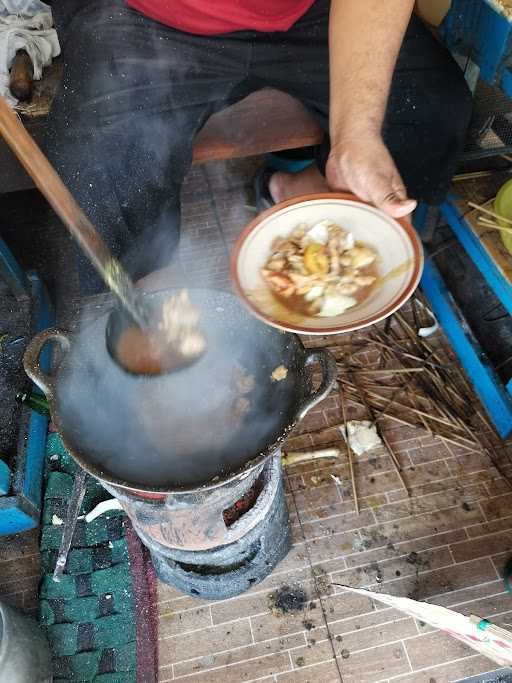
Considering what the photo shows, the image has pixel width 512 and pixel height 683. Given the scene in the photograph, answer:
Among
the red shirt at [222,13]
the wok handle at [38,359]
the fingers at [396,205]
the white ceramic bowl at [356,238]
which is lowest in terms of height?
the wok handle at [38,359]

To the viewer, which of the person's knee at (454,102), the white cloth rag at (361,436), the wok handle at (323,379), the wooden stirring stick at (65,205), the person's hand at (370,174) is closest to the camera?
the wooden stirring stick at (65,205)

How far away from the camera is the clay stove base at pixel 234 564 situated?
1.91 metres

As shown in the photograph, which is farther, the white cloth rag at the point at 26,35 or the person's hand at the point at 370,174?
the white cloth rag at the point at 26,35

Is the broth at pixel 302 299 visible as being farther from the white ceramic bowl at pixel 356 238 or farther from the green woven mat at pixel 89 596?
the green woven mat at pixel 89 596

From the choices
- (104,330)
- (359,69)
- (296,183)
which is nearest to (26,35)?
(296,183)

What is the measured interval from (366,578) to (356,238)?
130 cm

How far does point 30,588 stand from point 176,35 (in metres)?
2.25

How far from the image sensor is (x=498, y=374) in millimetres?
2641

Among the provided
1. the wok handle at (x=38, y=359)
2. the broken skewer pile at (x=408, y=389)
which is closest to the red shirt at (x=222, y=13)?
the wok handle at (x=38, y=359)

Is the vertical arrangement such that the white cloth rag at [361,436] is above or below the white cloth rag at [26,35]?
below

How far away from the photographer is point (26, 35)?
8.49ft

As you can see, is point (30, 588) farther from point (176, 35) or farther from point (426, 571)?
point (176, 35)

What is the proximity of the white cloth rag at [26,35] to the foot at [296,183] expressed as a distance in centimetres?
122

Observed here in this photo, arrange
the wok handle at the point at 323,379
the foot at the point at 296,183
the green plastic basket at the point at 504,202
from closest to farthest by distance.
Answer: the wok handle at the point at 323,379 → the green plastic basket at the point at 504,202 → the foot at the point at 296,183
